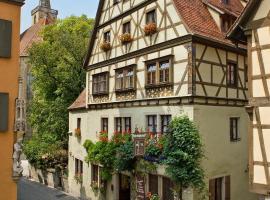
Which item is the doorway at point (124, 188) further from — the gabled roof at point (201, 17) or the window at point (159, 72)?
the gabled roof at point (201, 17)

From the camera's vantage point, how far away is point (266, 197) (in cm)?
1098

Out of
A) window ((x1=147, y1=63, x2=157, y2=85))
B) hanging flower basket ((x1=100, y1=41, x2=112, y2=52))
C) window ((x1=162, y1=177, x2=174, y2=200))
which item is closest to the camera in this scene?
window ((x1=162, y1=177, x2=174, y2=200))

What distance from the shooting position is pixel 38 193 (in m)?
27.2

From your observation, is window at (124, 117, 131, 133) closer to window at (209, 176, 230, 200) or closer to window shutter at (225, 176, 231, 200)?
window at (209, 176, 230, 200)

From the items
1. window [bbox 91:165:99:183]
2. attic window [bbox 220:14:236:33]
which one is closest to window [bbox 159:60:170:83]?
attic window [bbox 220:14:236:33]

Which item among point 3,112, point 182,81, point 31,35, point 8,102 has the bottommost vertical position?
point 3,112

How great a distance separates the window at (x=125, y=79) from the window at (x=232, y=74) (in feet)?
16.4

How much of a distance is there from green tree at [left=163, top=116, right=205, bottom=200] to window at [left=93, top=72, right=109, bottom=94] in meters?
7.83

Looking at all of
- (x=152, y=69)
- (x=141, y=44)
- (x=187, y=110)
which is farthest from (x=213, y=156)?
(x=141, y=44)

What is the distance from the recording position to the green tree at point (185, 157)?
1562 cm

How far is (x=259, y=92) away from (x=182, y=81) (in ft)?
18.4

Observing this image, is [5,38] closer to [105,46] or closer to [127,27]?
[127,27]

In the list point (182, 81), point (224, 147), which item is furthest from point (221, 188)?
point (182, 81)

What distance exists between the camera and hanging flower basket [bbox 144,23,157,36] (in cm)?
1834
